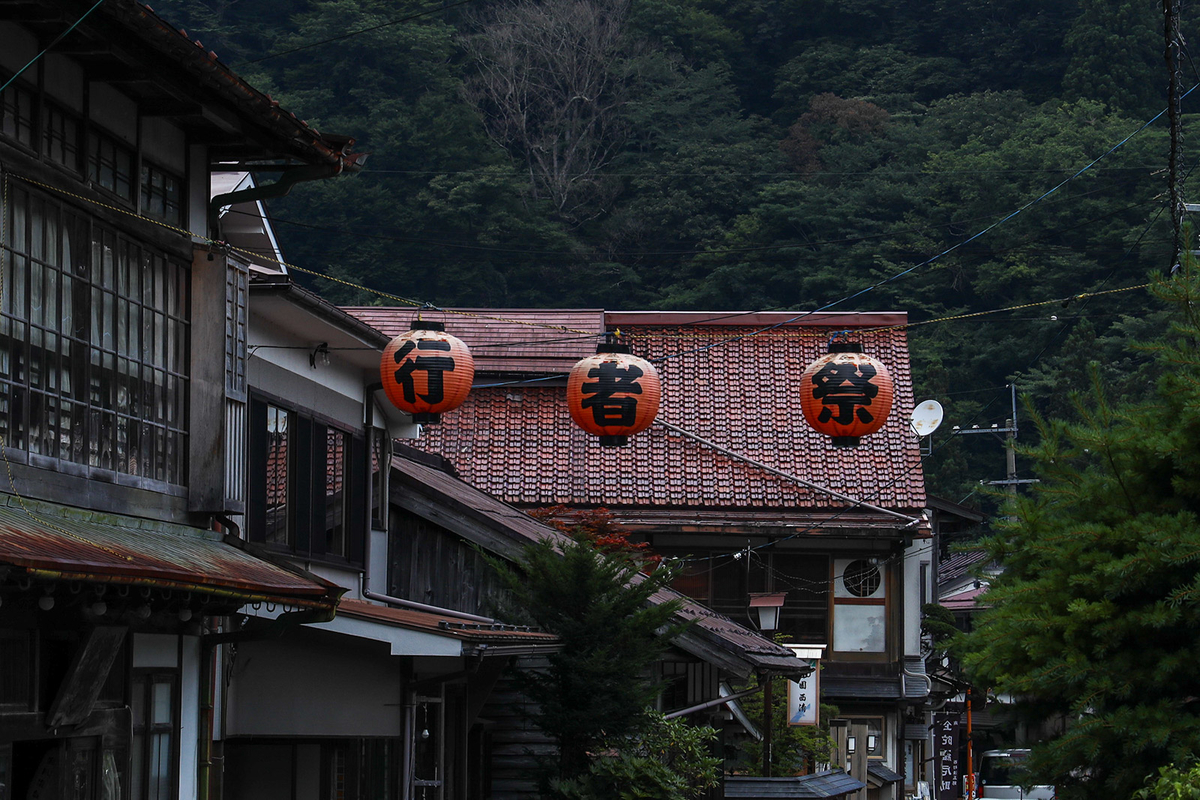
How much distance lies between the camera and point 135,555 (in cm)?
880

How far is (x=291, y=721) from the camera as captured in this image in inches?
509

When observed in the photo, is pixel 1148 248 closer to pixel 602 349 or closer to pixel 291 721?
pixel 602 349

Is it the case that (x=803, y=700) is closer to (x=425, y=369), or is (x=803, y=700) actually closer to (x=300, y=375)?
(x=425, y=369)

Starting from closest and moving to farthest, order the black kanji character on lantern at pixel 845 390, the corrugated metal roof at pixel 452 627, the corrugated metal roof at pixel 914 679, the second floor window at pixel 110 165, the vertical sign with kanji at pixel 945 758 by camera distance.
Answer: the second floor window at pixel 110 165
the corrugated metal roof at pixel 452 627
the black kanji character on lantern at pixel 845 390
the corrugated metal roof at pixel 914 679
the vertical sign with kanji at pixel 945 758

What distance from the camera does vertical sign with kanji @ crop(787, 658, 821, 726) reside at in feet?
70.5

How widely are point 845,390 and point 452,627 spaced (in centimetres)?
676

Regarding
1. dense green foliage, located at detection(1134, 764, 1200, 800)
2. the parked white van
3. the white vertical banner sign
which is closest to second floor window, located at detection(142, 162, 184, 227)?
the parked white van

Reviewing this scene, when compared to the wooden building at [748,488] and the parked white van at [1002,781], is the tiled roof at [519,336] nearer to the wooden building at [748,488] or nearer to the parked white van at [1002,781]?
the wooden building at [748,488]

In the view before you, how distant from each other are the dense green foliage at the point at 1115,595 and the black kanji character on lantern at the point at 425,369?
23.1ft

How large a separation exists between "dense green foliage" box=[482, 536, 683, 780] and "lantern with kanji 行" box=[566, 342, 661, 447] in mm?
2601

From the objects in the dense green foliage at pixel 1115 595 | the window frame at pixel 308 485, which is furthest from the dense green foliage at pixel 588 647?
the dense green foliage at pixel 1115 595

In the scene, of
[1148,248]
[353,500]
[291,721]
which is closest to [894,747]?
[353,500]

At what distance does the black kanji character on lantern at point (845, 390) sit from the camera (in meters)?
17.5

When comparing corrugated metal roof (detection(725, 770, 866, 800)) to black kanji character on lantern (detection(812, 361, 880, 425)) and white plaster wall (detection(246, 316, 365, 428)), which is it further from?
white plaster wall (detection(246, 316, 365, 428))
